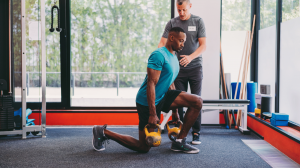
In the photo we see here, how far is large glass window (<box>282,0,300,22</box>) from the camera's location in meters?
2.81

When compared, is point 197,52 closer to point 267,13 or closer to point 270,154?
point 270,154

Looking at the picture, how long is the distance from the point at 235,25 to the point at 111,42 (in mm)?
1990

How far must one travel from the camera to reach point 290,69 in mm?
2982

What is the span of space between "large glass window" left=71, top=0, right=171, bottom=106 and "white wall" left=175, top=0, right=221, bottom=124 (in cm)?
53

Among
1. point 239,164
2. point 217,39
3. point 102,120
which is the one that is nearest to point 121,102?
point 102,120

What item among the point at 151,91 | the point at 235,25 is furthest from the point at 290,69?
the point at 151,91

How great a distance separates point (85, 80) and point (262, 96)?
8.59 feet

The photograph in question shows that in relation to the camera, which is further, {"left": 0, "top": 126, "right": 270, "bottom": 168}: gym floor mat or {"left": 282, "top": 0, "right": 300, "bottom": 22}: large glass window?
{"left": 282, "top": 0, "right": 300, "bottom": 22}: large glass window

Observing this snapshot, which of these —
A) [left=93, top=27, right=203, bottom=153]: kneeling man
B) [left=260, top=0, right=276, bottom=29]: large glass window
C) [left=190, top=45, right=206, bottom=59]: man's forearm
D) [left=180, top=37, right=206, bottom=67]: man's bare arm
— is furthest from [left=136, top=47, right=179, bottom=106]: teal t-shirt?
[left=260, top=0, right=276, bottom=29]: large glass window

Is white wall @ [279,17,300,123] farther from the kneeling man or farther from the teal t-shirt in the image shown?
the teal t-shirt

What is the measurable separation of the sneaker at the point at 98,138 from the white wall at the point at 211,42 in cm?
190

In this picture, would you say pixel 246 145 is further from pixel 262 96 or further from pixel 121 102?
pixel 121 102

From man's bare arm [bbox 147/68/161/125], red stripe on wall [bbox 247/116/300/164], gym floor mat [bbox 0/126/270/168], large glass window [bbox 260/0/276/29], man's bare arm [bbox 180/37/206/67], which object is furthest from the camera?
large glass window [bbox 260/0/276/29]

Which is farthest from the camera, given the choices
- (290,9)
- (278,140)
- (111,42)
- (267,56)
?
(111,42)
